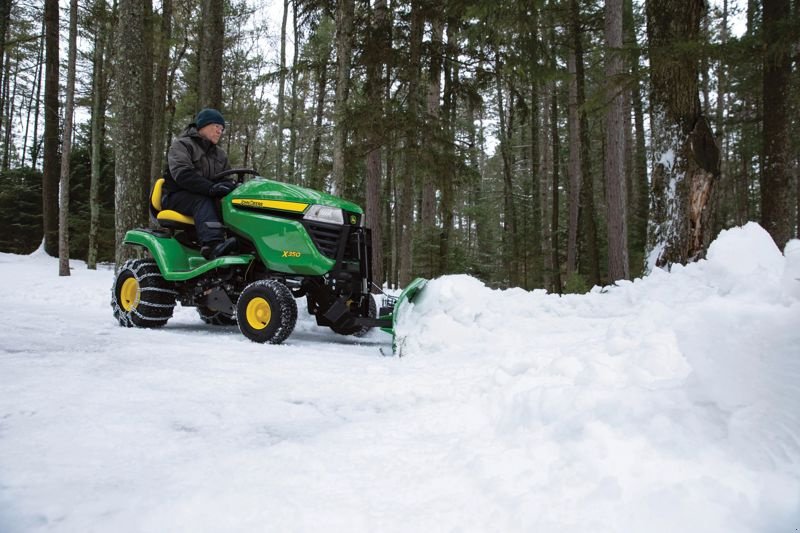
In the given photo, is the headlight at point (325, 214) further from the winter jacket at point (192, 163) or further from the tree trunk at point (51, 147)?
the tree trunk at point (51, 147)

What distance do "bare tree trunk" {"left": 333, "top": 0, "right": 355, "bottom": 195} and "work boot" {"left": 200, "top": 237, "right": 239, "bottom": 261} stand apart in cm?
485

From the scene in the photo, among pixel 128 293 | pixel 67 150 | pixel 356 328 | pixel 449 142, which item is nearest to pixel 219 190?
pixel 128 293

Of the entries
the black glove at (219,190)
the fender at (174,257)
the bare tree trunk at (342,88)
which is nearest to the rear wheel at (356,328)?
the fender at (174,257)

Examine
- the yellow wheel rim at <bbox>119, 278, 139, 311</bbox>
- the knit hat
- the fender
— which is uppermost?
the knit hat

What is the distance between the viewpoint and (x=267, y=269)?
462cm

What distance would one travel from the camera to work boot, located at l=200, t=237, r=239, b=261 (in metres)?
A: 4.55

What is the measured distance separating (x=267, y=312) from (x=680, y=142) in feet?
16.8

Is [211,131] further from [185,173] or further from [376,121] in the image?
[376,121]

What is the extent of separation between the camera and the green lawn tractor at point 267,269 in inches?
168

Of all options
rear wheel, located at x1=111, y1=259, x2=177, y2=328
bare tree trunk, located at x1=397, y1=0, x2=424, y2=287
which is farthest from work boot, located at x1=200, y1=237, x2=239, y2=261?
bare tree trunk, located at x1=397, y1=0, x2=424, y2=287

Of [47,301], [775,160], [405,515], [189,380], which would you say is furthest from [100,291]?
[775,160]

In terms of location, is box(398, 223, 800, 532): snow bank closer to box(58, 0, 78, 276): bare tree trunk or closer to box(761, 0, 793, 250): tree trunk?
box(761, 0, 793, 250): tree trunk

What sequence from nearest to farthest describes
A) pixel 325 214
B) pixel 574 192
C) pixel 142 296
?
pixel 325 214
pixel 142 296
pixel 574 192

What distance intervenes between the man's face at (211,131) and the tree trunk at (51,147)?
14.3m
